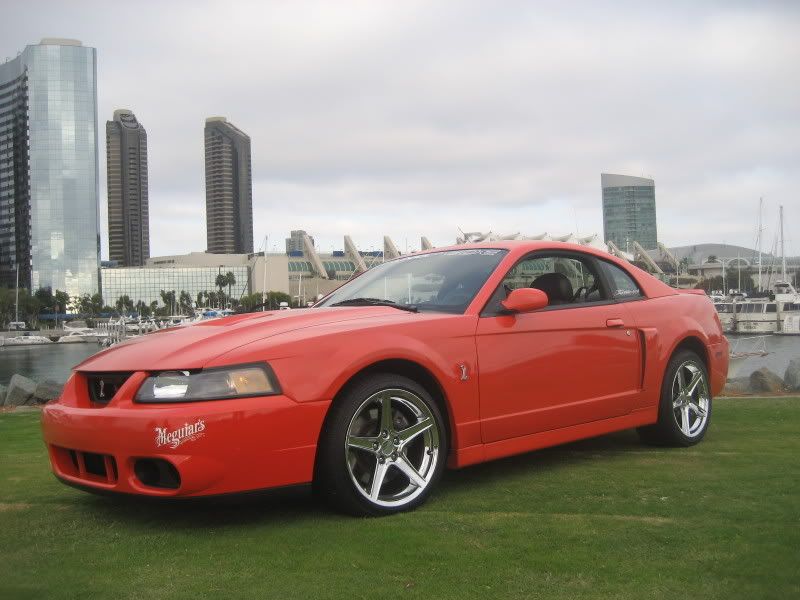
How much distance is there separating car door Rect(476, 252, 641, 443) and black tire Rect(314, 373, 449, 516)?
14.9 inches

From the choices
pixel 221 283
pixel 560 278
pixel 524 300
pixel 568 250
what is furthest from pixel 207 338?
pixel 221 283

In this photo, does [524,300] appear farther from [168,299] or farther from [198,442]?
[168,299]

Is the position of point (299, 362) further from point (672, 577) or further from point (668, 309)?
point (668, 309)

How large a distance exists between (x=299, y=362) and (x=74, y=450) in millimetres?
1097

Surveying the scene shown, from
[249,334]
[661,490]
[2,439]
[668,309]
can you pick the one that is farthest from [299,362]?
[2,439]

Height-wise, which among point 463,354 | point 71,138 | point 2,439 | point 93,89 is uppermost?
point 93,89

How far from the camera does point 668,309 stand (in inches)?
207

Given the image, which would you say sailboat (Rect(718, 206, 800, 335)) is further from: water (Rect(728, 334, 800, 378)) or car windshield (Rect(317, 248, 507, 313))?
car windshield (Rect(317, 248, 507, 313))

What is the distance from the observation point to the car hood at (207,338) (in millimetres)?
3359

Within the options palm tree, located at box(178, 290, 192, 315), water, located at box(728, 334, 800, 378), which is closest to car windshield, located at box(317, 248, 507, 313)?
water, located at box(728, 334, 800, 378)

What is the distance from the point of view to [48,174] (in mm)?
154000

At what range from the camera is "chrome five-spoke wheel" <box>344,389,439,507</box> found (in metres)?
3.53

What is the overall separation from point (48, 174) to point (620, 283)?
16677 centimetres

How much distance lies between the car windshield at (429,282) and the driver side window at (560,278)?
179 mm
